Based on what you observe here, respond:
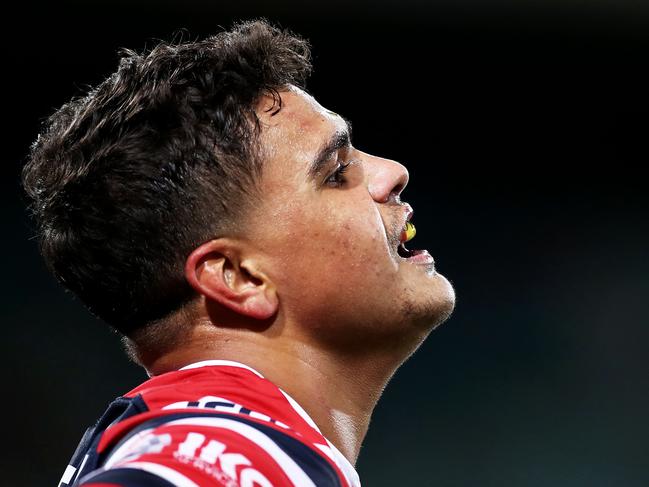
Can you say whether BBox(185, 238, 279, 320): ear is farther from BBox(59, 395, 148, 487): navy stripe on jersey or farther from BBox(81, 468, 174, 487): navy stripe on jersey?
BBox(81, 468, 174, 487): navy stripe on jersey

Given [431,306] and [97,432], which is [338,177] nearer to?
[431,306]

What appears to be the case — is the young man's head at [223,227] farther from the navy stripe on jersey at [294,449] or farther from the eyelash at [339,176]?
the navy stripe on jersey at [294,449]

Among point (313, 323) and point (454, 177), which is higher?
point (313, 323)

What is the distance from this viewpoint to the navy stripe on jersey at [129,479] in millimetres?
635

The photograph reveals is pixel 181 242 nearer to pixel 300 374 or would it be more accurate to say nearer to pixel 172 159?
pixel 172 159

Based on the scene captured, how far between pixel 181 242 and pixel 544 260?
10.1 feet

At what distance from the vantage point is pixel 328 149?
1.20 meters

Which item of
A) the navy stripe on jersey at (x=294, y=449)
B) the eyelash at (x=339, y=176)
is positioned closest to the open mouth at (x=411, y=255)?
the eyelash at (x=339, y=176)

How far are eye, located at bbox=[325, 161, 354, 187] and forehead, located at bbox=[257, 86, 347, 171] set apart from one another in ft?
0.15

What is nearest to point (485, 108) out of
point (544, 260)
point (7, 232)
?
point (544, 260)

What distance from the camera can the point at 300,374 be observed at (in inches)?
43.9

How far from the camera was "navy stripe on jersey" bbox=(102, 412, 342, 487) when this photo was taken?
779mm

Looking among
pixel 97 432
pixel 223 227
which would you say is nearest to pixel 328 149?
pixel 223 227

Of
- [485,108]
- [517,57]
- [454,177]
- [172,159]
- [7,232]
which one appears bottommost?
[7,232]
